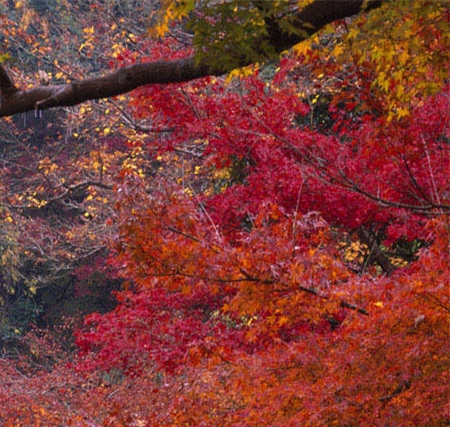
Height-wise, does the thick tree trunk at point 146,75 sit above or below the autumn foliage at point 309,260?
above

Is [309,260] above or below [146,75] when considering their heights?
below

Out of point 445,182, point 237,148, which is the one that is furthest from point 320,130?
point 445,182

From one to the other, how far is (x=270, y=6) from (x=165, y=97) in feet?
14.5

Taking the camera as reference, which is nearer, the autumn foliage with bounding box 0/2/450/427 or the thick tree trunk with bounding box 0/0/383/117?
the thick tree trunk with bounding box 0/0/383/117

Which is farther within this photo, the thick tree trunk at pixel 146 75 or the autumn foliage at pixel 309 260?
the autumn foliage at pixel 309 260

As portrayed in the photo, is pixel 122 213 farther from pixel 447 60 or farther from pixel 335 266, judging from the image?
pixel 447 60

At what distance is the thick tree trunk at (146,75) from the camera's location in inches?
131

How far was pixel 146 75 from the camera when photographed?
3.49 meters

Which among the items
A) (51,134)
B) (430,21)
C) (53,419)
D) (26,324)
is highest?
(430,21)

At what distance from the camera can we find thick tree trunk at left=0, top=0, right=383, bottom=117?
10.9ft

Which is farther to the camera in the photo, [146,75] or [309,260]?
[309,260]

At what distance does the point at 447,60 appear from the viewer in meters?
4.20

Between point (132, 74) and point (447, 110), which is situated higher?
point (132, 74)

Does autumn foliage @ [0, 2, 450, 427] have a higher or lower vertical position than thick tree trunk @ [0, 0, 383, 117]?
lower
